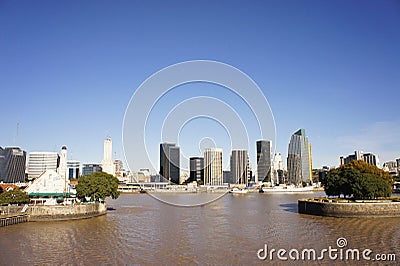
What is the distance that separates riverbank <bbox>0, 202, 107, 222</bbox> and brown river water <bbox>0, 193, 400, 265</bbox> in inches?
54.9

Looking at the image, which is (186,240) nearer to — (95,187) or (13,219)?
(13,219)

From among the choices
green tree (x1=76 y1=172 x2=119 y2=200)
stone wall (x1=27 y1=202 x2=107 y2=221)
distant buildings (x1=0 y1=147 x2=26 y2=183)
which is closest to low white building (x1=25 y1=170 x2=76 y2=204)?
green tree (x1=76 y1=172 x2=119 y2=200)

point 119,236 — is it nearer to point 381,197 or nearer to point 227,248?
point 227,248

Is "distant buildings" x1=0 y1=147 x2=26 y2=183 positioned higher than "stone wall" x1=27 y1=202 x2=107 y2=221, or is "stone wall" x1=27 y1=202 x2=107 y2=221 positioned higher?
"distant buildings" x1=0 y1=147 x2=26 y2=183

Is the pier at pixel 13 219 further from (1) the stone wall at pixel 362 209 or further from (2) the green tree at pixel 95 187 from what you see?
(1) the stone wall at pixel 362 209

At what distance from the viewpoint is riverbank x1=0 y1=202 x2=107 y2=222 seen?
42125mm

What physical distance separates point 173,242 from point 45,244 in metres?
10.4

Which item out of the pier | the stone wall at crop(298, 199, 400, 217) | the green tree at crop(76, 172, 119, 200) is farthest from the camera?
the green tree at crop(76, 172, 119, 200)

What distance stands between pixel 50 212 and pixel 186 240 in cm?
2057

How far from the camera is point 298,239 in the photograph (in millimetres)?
30859

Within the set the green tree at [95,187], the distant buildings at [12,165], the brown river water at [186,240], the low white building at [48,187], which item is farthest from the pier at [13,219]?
the distant buildings at [12,165]

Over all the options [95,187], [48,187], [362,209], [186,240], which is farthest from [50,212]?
[362,209]

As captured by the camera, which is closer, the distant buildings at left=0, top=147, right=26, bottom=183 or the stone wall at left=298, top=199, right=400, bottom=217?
the stone wall at left=298, top=199, right=400, bottom=217

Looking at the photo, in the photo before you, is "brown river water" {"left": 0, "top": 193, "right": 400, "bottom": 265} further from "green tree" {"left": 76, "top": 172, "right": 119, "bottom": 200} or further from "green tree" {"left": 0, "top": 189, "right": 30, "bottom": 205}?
"green tree" {"left": 0, "top": 189, "right": 30, "bottom": 205}
